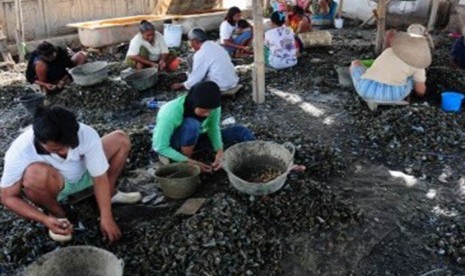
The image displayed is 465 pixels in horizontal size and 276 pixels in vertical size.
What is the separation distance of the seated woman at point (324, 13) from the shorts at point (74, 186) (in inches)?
401

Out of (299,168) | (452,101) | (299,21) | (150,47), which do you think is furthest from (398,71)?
(299,21)

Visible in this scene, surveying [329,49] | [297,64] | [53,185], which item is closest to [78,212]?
[53,185]

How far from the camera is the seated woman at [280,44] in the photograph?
7.36 m

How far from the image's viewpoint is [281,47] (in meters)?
7.43

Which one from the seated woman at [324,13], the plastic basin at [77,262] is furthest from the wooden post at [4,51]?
the seated woman at [324,13]

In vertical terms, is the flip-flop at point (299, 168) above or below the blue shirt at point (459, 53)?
below

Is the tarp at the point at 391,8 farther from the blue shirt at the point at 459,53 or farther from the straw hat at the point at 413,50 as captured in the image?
the straw hat at the point at 413,50

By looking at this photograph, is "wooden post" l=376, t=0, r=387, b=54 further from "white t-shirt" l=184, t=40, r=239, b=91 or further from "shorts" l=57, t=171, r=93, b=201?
"shorts" l=57, t=171, r=93, b=201

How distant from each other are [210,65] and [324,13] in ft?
24.7

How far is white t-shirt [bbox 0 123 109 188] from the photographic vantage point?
9.62ft

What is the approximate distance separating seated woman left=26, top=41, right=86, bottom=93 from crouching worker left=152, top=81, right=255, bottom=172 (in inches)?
125

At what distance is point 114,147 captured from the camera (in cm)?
347

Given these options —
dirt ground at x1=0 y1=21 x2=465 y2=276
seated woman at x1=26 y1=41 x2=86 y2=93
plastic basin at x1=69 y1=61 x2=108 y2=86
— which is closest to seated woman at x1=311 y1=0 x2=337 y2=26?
dirt ground at x1=0 y1=21 x2=465 y2=276

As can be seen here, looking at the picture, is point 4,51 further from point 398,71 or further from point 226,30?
point 398,71
